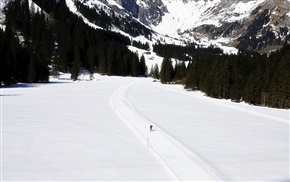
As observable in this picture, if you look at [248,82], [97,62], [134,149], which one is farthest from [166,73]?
[134,149]

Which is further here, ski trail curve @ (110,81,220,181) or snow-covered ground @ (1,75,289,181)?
snow-covered ground @ (1,75,289,181)

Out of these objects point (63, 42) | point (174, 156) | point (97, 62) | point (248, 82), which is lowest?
point (174, 156)

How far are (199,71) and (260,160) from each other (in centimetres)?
7459

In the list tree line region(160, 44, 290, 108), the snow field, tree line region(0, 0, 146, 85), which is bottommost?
the snow field

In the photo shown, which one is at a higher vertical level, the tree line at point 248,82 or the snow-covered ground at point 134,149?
the tree line at point 248,82

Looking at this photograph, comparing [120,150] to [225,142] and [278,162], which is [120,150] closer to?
[225,142]

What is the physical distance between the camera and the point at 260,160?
53.7ft

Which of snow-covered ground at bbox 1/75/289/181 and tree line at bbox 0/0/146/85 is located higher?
tree line at bbox 0/0/146/85

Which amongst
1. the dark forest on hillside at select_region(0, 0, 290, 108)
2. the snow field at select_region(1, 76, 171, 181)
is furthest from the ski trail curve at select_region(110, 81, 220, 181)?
the dark forest on hillside at select_region(0, 0, 290, 108)

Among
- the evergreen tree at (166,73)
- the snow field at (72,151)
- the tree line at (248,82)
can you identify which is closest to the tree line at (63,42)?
the evergreen tree at (166,73)

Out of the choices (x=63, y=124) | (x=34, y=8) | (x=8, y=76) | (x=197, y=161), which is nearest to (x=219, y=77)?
(x=8, y=76)

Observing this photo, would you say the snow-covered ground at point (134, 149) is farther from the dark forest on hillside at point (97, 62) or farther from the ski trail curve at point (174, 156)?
the dark forest on hillside at point (97, 62)

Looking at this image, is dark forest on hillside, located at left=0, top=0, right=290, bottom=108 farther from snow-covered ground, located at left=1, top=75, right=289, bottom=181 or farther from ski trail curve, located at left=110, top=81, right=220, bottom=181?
ski trail curve, located at left=110, top=81, right=220, bottom=181

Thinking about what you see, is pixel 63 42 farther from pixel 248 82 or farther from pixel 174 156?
pixel 174 156
